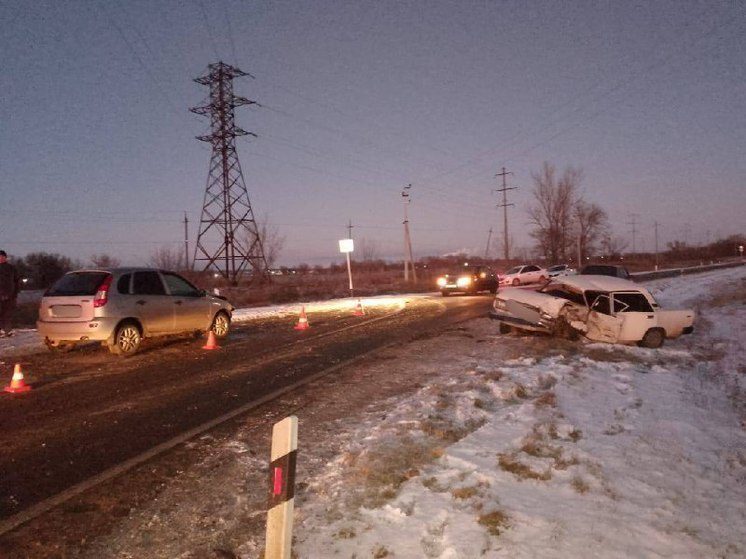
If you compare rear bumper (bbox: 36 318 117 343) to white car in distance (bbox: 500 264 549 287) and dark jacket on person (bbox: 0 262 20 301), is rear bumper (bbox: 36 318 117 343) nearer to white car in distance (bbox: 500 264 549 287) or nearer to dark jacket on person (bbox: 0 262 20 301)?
dark jacket on person (bbox: 0 262 20 301)

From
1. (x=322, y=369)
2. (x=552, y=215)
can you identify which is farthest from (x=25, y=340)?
(x=552, y=215)

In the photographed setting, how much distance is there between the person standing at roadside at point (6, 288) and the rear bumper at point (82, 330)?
3772 mm

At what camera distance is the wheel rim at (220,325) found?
1264 cm

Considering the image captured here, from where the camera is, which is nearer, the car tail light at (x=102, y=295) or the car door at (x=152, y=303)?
the car tail light at (x=102, y=295)

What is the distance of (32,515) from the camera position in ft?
12.7

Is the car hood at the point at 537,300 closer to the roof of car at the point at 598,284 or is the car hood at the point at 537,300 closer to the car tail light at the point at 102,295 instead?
the roof of car at the point at 598,284

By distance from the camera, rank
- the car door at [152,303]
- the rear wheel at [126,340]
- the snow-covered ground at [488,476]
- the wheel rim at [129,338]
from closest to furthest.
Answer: the snow-covered ground at [488,476] → the rear wheel at [126,340] → the wheel rim at [129,338] → the car door at [152,303]

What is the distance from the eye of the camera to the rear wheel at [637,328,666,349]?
37.3 feet

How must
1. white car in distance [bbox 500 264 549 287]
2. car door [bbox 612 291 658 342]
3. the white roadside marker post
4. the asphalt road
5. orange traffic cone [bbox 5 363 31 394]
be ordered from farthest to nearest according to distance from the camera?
1. white car in distance [bbox 500 264 549 287]
2. car door [bbox 612 291 658 342]
3. orange traffic cone [bbox 5 363 31 394]
4. the asphalt road
5. the white roadside marker post

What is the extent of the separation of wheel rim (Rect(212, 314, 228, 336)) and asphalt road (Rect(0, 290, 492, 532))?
0.81 feet

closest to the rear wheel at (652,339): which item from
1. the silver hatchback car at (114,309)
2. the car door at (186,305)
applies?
the car door at (186,305)

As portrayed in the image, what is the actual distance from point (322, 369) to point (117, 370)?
356cm

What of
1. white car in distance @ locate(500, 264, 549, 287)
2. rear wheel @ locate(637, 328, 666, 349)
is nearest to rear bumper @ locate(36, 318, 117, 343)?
rear wheel @ locate(637, 328, 666, 349)

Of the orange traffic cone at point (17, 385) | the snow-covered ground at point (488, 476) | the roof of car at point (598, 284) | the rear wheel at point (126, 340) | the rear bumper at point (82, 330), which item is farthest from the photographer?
the roof of car at point (598, 284)
